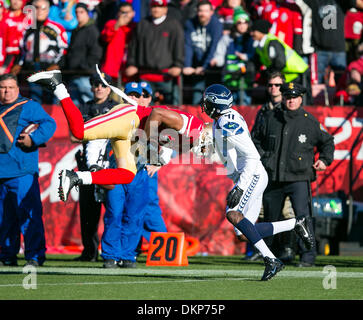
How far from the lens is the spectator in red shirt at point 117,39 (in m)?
15.3

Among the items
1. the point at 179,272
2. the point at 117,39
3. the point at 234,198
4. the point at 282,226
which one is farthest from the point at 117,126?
the point at 117,39

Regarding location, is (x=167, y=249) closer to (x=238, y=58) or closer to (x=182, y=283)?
(x=182, y=283)

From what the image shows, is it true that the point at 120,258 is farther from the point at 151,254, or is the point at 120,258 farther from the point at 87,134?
the point at 87,134

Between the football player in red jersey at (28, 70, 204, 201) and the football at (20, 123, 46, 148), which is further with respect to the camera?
the football at (20, 123, 46, 148)

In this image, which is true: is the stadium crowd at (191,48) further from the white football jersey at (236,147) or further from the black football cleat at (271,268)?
the black football cleat at (271,268)

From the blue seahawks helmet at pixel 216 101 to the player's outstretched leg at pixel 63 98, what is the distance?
1.35 m

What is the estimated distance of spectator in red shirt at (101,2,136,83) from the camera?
15273 millimetres

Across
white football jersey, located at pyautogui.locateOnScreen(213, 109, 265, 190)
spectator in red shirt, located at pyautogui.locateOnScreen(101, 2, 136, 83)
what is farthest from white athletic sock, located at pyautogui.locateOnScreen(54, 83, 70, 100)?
spectator in red shirt, located at pyautogui.locateOnScreen(101, 2, 136, 83)

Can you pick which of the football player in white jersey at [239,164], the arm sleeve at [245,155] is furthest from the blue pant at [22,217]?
the arm sleeve at [245,155]

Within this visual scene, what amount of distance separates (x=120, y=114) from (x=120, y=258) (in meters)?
2.27

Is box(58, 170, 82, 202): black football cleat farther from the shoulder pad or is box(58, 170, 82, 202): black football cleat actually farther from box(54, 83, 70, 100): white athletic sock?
the shoulder pad

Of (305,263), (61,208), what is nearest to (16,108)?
(61,208)

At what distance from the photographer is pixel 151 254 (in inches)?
459

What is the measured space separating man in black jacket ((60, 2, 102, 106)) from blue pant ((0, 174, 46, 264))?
371 centimetres
